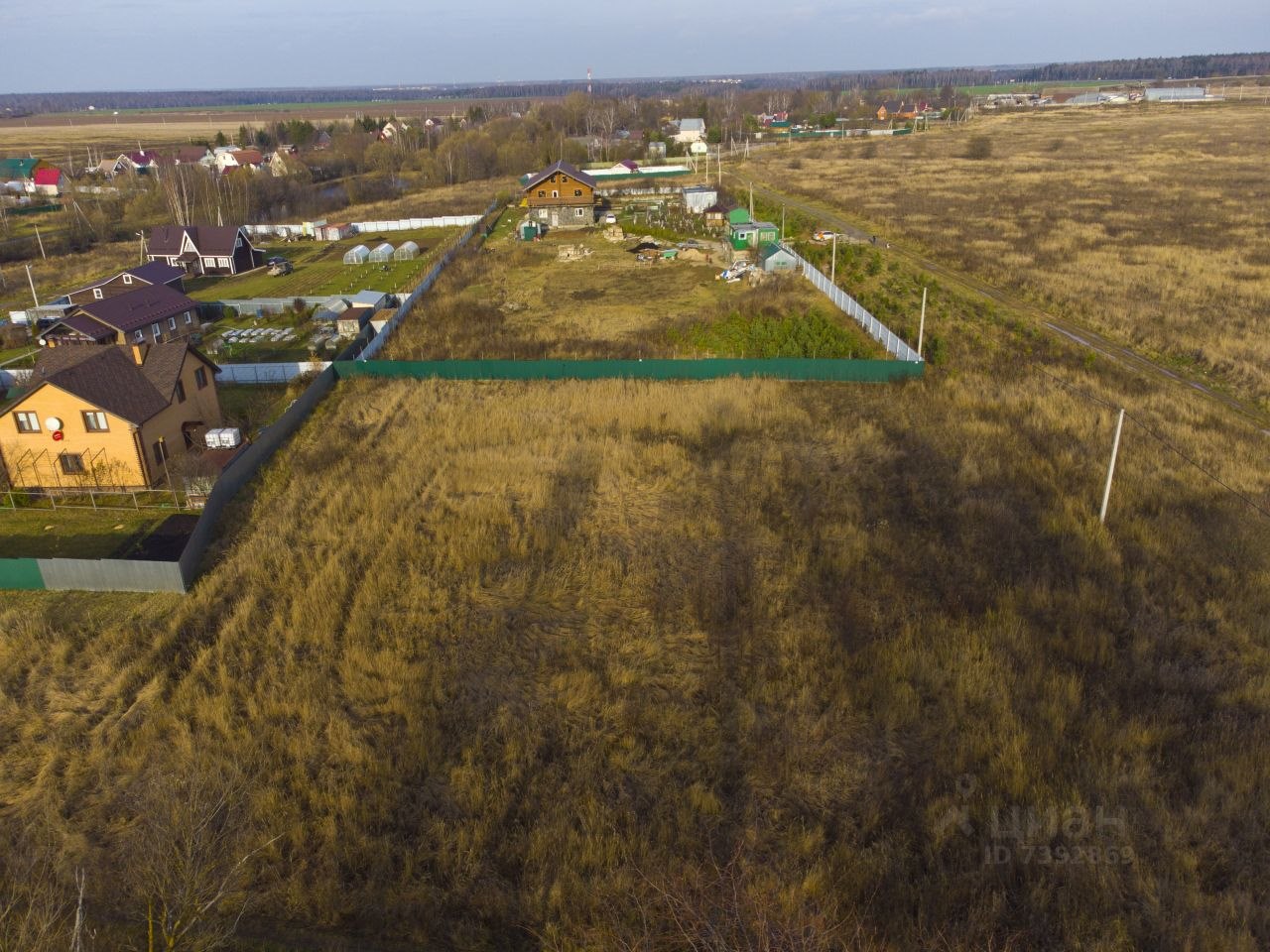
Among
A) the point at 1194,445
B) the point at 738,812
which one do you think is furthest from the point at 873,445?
the point at 738,812

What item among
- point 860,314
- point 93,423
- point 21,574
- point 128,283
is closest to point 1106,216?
point 860,314

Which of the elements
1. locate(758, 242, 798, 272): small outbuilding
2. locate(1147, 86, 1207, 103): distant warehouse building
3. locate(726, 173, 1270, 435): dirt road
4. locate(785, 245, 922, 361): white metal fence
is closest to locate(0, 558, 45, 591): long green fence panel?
locate(785, 245, 922, 361): white metal fence

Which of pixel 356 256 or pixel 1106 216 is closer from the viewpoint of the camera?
pixel 356 256

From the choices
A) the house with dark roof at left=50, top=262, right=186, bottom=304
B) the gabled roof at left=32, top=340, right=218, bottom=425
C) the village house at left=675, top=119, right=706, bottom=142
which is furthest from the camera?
the village house at left=675, top=119, right=706, bottom=142

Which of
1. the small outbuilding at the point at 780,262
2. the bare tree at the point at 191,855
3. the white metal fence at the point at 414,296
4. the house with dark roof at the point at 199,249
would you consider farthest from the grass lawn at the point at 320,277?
the bare tree at the point at 191,855

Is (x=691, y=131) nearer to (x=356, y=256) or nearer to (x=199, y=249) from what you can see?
(x=356, y=256)

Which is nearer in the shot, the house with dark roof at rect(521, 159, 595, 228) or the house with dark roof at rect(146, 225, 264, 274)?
the house with dark roof at rect(146, 225, 264, 274)

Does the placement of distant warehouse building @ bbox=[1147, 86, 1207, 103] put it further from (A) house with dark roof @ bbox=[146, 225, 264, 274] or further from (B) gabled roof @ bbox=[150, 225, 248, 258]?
(B) gabled roof @ bbox=[150, 225, 248, 258]
